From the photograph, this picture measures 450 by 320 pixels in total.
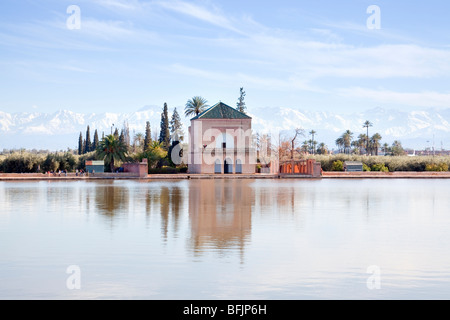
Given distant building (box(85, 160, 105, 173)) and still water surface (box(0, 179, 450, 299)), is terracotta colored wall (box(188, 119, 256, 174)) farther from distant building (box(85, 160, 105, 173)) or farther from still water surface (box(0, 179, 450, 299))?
still water surface (box(0, 179, 450, 299))

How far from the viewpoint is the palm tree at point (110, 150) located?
56000 mm

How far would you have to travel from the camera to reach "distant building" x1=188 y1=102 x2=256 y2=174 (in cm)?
5650

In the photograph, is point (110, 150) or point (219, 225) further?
point (110, 150)

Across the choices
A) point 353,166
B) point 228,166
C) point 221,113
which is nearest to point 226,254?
point 228,166

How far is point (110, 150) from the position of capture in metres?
56.3

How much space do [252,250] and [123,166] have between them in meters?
48.7

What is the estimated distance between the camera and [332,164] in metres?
61.5

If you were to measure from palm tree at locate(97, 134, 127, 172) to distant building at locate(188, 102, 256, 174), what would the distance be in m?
7.33

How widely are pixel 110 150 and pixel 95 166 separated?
313cm

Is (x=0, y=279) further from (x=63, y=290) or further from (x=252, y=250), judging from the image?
(x=252, y=250)

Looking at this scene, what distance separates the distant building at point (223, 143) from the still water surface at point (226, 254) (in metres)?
38.1

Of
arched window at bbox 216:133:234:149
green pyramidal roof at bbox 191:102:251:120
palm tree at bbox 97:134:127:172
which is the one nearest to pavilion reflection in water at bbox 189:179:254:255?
arched window at bbox 216:133:234:149

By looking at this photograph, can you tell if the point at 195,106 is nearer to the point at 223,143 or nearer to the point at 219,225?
the point at 223,143

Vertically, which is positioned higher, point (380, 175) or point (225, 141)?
point (225, 141)
